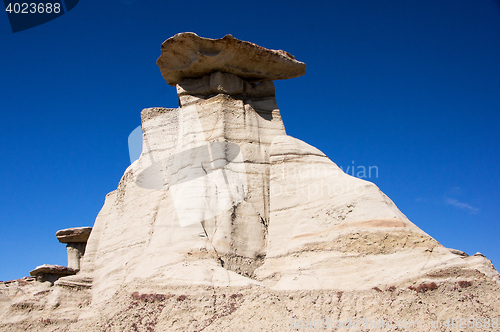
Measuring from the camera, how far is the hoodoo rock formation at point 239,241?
5.12 meters

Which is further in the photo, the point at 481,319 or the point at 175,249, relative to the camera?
the point at 175,249

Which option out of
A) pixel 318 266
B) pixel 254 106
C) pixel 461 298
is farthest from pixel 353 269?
pixel 254 106

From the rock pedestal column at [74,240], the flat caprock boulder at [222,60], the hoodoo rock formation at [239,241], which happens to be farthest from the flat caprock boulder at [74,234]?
the flat caprock boulder at [222,60]

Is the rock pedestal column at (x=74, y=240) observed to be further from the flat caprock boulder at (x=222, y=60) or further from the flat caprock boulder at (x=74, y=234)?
the flat caprock boulder at (x=222, y=60)

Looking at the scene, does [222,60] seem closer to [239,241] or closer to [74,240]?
[239,241]

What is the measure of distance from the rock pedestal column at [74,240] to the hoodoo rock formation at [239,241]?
1140mm

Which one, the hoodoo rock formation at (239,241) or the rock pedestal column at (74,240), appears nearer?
the hoodoo rock formation at (239,241)

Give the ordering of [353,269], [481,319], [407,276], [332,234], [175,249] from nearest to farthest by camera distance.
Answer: [481,319] < [407,276] < [353,269] < [332,234] < [175,249]

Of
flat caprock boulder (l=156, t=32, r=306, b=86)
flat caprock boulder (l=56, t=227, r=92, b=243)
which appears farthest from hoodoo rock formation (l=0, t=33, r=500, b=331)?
flat caprock boulder (l=56, t=227, r=92, b=243)

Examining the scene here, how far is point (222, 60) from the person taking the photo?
851 centimetres

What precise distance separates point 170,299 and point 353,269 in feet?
8.32

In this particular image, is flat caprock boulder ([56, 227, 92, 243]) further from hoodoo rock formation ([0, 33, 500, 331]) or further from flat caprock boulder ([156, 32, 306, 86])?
flat caprock boulder ([156, 32, 306, 86])

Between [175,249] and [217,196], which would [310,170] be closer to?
[217,196]

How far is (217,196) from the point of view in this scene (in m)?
7.07
